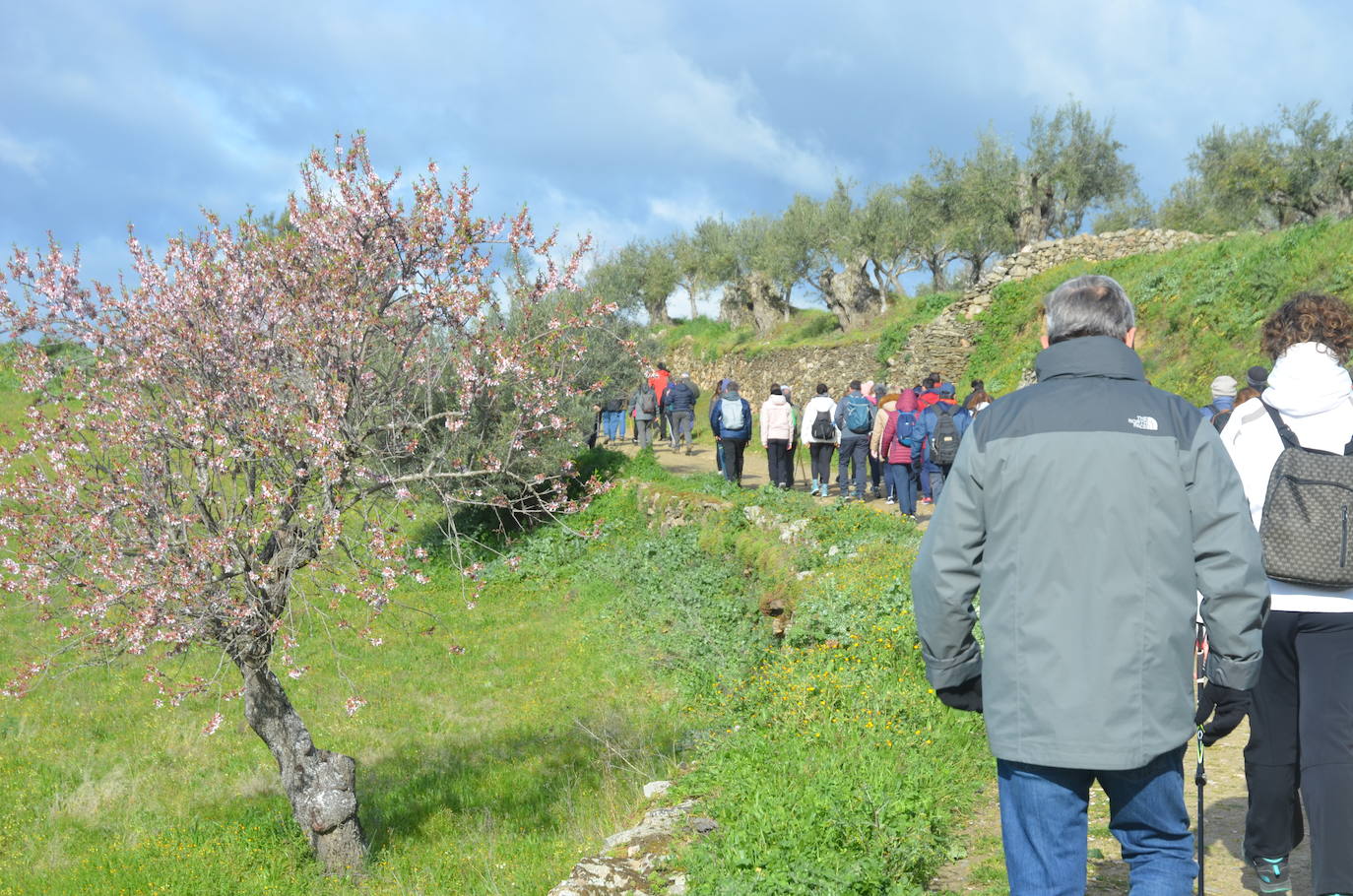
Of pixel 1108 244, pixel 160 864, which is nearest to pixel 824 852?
pixel 160 864

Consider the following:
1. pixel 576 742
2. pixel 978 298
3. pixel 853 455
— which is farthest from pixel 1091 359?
pixel 978 298

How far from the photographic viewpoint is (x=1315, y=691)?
11.2 ft

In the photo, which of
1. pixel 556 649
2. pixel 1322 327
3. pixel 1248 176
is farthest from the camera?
pixel 1248 176

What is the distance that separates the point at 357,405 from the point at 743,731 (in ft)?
13.3

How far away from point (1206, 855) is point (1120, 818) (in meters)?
2.49

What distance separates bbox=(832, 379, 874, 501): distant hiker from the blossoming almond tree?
7.86 metres

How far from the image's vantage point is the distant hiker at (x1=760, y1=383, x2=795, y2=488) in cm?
1645

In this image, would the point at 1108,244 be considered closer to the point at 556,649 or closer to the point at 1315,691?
the point at 556,649

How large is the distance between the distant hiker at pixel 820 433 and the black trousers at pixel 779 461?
44cm

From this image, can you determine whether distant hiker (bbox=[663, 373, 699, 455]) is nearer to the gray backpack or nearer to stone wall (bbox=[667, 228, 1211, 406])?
stone wall (bbox=[667, 228, 1211, 406])

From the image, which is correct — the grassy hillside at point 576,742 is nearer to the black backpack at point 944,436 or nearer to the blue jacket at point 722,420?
the black backpack at point 944,436

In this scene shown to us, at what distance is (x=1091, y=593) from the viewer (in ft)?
8.39

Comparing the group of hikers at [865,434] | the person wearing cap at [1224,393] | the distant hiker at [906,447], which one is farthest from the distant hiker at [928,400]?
the person wearing cap at [1224,393]

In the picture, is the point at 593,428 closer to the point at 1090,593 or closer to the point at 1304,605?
the point at 1304,605
